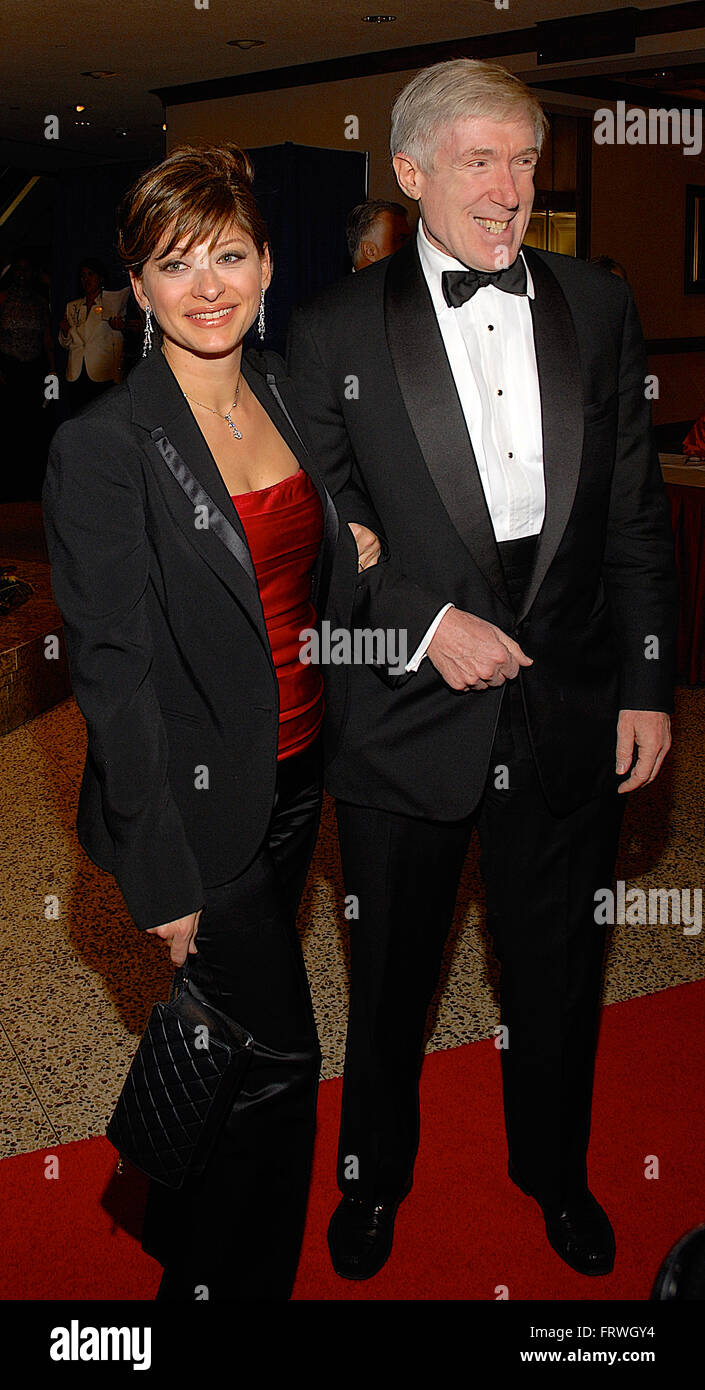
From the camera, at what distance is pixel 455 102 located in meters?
1.67

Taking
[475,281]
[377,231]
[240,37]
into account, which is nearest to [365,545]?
[475,281]

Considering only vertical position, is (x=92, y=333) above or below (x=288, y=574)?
below

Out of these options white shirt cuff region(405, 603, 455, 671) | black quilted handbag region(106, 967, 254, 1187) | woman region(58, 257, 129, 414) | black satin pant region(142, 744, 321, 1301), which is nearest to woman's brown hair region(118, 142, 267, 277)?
white shirt cuff region(405, 603, 455, 671)

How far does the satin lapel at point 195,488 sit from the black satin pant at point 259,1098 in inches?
11.7

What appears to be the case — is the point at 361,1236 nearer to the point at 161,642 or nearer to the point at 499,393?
the point at 161,642

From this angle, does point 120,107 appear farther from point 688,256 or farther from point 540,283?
point 540,283

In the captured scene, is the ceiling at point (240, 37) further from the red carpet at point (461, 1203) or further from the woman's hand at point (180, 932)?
the woman's hand at point (180, 932)

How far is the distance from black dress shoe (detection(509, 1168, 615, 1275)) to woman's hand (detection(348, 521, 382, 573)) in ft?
3.52

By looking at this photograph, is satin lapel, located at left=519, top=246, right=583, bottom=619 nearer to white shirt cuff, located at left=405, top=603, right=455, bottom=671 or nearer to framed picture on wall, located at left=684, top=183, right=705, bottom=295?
white shirt cuff, located at left=405, top=603, right=455, bottom=671

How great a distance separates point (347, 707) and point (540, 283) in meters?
0.65

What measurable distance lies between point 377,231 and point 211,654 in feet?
10.6

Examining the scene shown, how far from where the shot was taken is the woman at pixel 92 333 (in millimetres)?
9930
